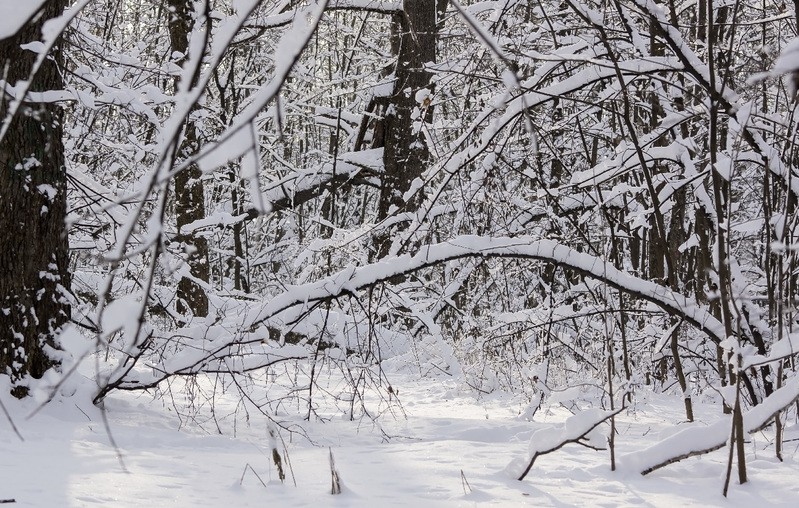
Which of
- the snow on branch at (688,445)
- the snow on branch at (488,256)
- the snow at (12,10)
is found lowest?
the snow on branch at (688,445)

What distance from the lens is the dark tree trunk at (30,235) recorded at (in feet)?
14.6

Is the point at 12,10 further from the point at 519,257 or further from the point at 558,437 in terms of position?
the point at 519,257

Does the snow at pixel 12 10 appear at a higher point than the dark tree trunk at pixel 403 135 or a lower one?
lower

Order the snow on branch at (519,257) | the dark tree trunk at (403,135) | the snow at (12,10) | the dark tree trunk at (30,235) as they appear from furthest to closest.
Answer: the dark tree trunk at (403,135) → the dark tree trunk at (30,235) → the snow on branch at (519,257) → the snow at (12,10)

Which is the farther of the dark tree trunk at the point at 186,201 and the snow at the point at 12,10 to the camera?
the dark tree trunk at the point at 186,201

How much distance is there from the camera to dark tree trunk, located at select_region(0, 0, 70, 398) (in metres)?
4.44

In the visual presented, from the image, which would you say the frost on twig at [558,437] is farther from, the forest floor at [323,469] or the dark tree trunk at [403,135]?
the dark tree trunk at [403,135]

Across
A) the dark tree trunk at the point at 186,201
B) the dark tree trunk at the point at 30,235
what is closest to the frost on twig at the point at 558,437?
the dark tree trunk at the point at 30,235

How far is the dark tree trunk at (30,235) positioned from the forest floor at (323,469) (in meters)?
0.34

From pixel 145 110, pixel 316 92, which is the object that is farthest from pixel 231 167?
pixel 145 110

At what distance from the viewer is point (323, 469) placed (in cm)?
353

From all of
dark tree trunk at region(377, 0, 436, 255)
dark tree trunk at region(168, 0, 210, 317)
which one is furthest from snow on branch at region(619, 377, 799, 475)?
dark tree trunk at region(168, 0, 210, 317)

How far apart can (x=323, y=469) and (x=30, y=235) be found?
229 centimetres

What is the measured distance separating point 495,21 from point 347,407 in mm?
3571
